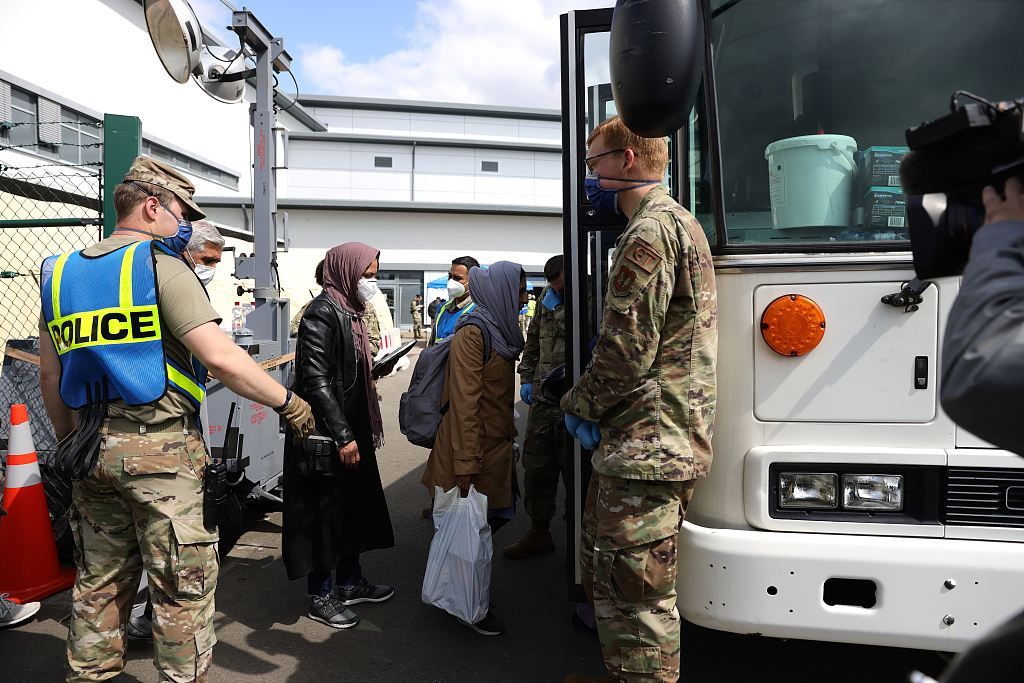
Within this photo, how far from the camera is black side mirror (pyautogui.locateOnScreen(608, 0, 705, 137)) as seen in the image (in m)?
1.91

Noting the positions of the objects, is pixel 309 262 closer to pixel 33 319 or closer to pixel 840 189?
pixel 33 319

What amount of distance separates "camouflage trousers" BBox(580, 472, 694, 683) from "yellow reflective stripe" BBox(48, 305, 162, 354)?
1.63 meters

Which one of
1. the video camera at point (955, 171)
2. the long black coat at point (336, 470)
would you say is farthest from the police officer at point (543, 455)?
the video camera at point (955, 171)

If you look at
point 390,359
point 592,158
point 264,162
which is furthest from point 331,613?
point 264,162

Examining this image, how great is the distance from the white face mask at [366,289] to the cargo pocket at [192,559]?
1.48 meters

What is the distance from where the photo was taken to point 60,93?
17.0 metres

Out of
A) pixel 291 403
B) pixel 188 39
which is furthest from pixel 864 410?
pixel 188 39

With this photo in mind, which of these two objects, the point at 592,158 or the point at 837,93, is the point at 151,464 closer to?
the point at 592,158

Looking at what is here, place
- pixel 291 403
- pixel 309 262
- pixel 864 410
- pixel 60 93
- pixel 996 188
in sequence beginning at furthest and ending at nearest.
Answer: pixel 309 262, pixel 60 93, pixel 291 403, pixel 864 410, pixel 996 188

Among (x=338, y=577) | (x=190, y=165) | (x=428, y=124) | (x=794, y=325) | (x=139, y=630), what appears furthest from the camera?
(x=428, y=124)

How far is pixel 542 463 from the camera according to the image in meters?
4.55

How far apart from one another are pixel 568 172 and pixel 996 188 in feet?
6.47

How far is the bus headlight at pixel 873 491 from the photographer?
231 cm

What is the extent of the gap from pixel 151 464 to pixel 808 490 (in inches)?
86.0
